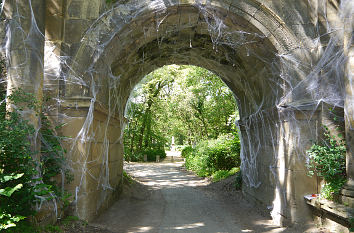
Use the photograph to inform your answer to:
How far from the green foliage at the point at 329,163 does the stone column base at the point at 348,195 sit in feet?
0.66

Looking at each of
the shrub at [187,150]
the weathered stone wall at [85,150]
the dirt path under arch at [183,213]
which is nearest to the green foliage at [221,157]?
the dirt path under arch at [183,213]

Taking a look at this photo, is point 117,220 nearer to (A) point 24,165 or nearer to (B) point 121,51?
(A) point 24,165

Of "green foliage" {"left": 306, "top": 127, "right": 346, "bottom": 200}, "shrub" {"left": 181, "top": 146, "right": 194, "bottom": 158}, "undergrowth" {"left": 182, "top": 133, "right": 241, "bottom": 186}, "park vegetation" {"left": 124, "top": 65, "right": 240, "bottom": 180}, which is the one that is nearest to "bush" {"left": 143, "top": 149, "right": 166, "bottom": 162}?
"park vegetation" {"left": 124, "top": 65, "right": 240, "bottom": 180}

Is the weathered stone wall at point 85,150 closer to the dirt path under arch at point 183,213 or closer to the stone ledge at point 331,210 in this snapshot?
the dirt path under arch at point 183,213

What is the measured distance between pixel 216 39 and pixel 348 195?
4.32 metres

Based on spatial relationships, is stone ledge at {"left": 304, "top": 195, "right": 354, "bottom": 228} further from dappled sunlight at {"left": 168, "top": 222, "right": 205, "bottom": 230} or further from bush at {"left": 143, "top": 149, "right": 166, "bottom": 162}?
bush at {"left": 143, "top": 149, "right": 166, "bottom": 162}

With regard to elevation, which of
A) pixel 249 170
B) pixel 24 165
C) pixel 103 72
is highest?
pixel 103 72

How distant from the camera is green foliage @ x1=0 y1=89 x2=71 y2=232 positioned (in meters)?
3.75

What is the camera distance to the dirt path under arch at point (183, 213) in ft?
19.3

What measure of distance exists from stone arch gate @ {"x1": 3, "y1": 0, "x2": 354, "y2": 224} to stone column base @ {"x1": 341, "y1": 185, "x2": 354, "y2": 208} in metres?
0.04

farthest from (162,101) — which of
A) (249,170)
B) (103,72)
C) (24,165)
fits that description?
(24,165)

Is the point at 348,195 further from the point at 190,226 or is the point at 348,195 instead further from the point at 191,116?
the point at 191,116

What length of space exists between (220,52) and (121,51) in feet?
9.45

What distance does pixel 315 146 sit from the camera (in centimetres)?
543
